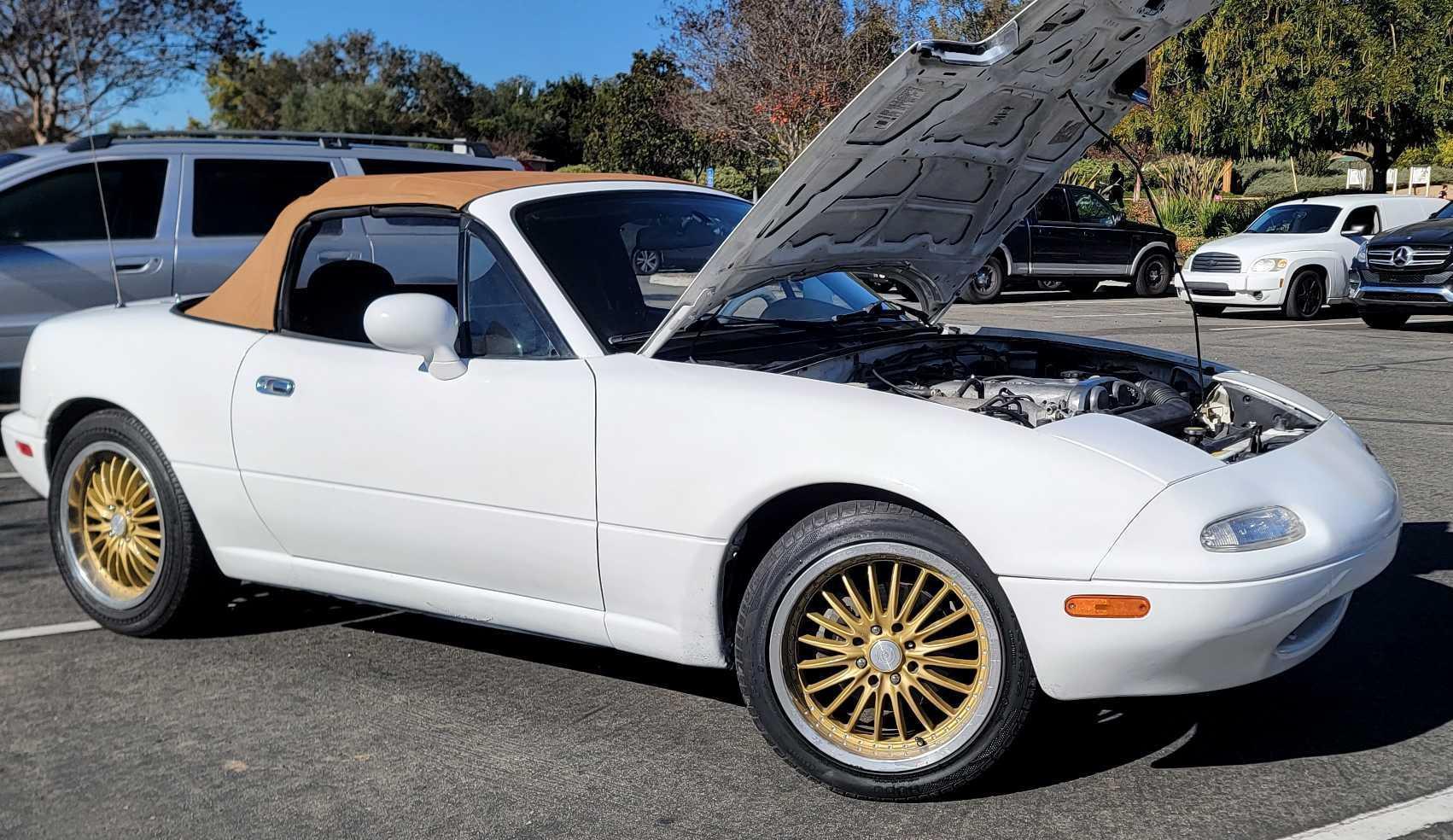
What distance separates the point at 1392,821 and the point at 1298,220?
1639 cm

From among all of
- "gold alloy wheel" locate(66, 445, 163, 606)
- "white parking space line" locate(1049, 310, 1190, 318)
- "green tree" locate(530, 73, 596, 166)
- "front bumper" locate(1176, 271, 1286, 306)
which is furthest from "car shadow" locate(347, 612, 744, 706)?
"green tree" locate(530, 73, 596, 166)

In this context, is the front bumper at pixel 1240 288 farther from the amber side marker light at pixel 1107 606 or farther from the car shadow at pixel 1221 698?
the amber side marker light at pixel 1107 606

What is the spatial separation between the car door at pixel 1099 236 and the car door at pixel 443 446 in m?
18.1

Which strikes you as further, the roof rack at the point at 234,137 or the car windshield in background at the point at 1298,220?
the car windshield in background at the point at 1298,220

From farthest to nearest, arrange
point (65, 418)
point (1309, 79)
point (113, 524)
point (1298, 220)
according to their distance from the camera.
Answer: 1. point (1309, 79)
2. point (1298, 220)
3. point (65, 418)
4. point (113, 524)

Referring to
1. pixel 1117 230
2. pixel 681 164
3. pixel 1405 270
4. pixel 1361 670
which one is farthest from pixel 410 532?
pixel 681 164

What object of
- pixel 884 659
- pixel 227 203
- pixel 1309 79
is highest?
pixel 1309 79

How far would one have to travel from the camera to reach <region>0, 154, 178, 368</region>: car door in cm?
858

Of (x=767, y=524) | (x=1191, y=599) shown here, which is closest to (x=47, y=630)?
(x=767, y=524)

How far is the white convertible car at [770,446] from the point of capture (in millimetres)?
3262

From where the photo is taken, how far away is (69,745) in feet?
12.9

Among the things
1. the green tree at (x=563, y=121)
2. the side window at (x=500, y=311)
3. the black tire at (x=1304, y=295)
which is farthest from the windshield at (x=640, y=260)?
the green tree at (x=563, y=121)

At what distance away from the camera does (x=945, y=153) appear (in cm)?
447

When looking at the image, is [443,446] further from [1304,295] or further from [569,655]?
[1304,295]
